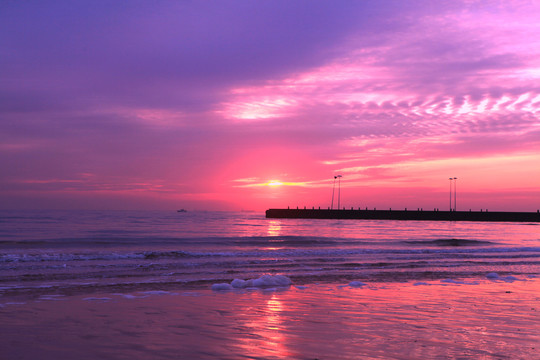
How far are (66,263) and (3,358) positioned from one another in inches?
551

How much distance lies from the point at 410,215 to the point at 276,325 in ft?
383

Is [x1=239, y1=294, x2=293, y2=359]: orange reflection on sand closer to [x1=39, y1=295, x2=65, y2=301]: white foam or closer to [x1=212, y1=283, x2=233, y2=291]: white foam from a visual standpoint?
[x1=212, y1=283, x2=233, y2=291]: white foam

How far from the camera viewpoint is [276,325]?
8.75 metres

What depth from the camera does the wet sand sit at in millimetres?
6973

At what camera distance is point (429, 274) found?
17.8m

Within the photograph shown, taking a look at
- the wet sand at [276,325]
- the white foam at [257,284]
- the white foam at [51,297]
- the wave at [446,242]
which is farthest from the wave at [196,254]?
the wet sand at [276,325]

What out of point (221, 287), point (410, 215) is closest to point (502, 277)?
point (221, 287)

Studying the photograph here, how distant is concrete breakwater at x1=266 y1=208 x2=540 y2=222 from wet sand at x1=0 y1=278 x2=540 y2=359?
111 meters

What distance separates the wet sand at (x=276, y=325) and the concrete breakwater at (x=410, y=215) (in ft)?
363

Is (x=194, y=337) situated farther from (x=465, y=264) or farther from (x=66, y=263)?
(x=465, y=264)

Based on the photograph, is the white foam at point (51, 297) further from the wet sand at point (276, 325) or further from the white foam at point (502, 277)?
the white foam at point (502, 277)

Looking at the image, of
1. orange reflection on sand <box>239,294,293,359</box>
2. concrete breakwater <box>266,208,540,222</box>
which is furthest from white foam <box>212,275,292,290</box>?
concrete breakwater <box>266,208,540,222</box>

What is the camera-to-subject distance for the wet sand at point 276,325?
6973 millimetres

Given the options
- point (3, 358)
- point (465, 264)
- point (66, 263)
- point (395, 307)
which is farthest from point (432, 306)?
point (66, 263)
